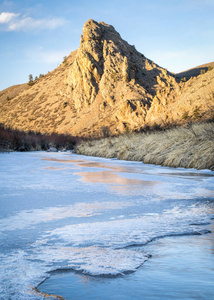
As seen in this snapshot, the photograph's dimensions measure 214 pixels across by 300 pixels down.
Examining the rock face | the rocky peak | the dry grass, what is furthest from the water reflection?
the rocky peak

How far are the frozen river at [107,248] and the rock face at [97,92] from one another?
152 feet

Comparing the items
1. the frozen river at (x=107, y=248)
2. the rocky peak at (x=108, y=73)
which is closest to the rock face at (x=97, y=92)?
the rocky peak at (x=108, y=73)

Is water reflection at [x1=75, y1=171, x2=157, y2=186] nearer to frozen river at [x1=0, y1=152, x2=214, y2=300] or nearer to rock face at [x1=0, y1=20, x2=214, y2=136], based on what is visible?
frozen river at [x1=0, y1=152, x2=214, y2=300]

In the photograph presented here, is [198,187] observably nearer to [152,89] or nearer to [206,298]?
[206,298]

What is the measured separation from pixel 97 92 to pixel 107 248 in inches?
2556

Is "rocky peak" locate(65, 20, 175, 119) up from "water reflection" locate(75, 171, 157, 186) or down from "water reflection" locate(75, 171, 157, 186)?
up

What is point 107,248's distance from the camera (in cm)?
212

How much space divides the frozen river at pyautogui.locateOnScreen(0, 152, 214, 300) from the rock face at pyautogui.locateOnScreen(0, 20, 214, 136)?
152 feet

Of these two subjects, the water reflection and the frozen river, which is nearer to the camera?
the frozen river

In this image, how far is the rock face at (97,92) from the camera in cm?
5603

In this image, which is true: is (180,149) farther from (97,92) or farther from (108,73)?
(97,92)

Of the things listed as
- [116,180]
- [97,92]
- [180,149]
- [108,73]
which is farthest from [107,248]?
[97,92]

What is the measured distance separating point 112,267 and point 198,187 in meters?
3.93

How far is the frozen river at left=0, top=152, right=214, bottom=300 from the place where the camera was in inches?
59.1
